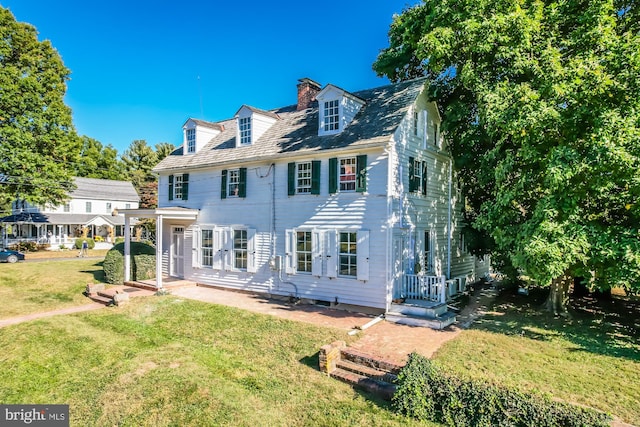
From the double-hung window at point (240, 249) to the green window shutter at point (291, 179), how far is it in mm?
3173

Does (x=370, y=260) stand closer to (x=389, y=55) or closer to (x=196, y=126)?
(x=389, y=55)

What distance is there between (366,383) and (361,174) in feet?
23.2

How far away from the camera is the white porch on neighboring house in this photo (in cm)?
1627

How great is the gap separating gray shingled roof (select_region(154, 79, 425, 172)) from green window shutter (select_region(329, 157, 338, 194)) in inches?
21.6

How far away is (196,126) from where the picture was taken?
19.2 m

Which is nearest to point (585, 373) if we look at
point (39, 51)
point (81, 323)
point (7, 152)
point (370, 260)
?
point (370, 260)

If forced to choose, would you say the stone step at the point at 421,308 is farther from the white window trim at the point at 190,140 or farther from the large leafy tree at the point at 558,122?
the white window trim at the point at 190,140

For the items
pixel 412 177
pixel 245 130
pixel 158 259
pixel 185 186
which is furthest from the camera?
pixel 185 186

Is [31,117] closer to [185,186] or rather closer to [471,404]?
[185,186]

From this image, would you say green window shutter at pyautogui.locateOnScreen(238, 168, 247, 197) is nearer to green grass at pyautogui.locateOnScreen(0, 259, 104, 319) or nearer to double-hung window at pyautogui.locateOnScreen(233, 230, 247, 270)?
double-hung window at pyautogui.locateOnScreen(233, 230, 247, 270)

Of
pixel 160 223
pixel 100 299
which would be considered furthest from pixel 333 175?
pixel 100 299

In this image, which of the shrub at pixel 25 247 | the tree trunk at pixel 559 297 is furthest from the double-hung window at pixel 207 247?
the shrub at pixel 25 247

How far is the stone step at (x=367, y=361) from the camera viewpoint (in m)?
7.83

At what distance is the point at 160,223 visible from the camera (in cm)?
1636
